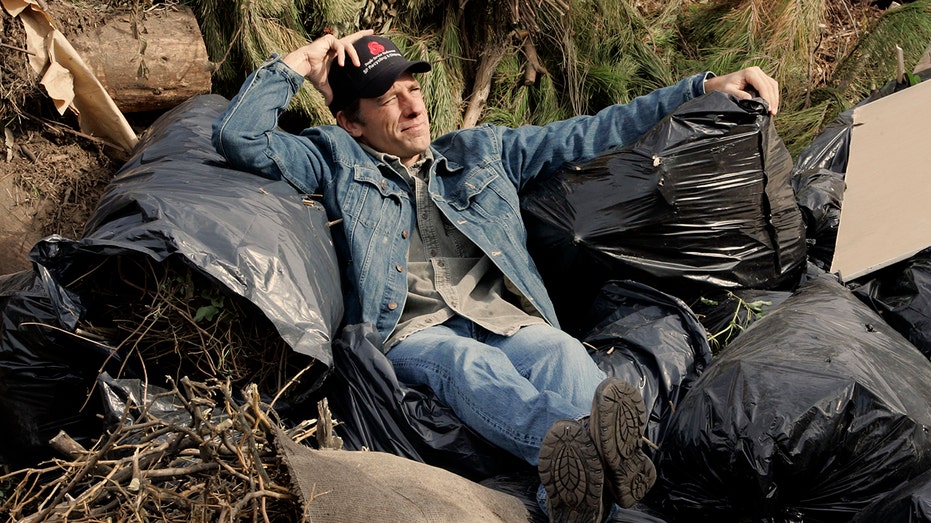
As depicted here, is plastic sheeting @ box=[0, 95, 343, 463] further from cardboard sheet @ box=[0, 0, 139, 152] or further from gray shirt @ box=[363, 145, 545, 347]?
cardboard sheet @ box=[0, 0, 139, 152]

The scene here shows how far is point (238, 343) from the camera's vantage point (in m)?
2.34

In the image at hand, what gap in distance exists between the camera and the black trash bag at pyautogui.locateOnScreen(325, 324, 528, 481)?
235 cm

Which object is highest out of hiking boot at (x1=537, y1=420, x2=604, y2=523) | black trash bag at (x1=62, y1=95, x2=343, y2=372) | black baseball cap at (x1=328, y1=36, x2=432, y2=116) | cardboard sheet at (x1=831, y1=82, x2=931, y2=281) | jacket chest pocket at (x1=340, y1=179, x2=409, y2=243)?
black baseball cap at (x1=328, y1=36, x2=432, y2=116)

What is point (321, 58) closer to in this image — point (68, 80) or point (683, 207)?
point (68, 80)

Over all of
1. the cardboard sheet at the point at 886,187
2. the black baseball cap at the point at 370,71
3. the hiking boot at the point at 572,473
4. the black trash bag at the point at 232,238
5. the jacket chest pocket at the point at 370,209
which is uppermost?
the black baseball cap at the point at 370,71

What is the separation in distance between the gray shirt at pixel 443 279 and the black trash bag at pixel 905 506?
1065 millimetres

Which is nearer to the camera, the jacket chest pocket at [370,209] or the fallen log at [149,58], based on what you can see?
the jacket chest pocket at [370,209]

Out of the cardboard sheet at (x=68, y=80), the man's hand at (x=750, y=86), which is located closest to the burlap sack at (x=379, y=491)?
the man's hand at (x=750, y=86)

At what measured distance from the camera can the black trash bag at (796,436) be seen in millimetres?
1984

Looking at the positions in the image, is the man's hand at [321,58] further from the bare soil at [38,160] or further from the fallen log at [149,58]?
the bare soil at [38,160]

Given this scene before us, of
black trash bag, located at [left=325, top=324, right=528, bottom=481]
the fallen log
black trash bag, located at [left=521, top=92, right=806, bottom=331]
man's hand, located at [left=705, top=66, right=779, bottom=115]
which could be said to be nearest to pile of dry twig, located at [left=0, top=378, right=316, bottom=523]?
black trash bag, located at [left=325, top=324, right=528, bottom=481]

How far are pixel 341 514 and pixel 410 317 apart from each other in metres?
1.06

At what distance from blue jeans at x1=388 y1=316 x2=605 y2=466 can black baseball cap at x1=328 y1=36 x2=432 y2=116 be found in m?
0.76

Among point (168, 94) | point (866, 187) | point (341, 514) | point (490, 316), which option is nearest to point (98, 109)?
point (168, 94)
